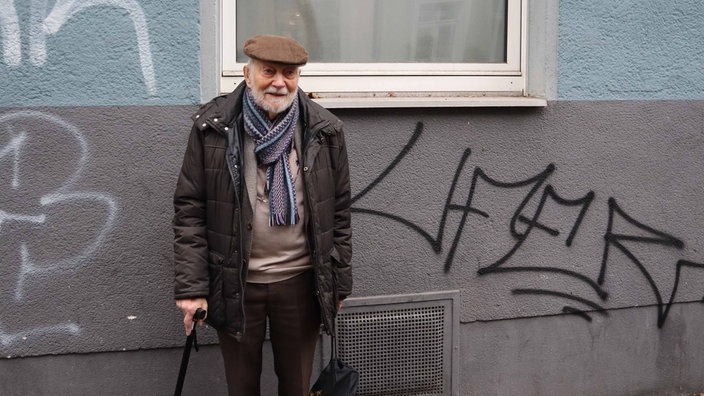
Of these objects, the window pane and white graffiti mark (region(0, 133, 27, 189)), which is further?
the window pane

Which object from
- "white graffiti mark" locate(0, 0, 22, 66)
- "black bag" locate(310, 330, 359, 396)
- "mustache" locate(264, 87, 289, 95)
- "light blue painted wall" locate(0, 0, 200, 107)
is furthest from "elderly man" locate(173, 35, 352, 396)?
"white graffiti mark" locate(0, 0, 22, 66)

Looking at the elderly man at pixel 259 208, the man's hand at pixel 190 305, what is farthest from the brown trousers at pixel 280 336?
the man's hand at pixel 190 305

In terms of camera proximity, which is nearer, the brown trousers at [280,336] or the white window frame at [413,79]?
the brown trousers at [280,336]

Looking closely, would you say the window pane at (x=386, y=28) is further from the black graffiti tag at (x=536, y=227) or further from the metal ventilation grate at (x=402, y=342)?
the metal ventilation grate at (x=402, y=342)

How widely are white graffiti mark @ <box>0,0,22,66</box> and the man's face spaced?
1.17 metres

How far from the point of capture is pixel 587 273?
15.7 feet

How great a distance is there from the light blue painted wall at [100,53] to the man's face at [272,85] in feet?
2.70

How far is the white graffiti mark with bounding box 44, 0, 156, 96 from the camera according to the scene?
12.9 feet

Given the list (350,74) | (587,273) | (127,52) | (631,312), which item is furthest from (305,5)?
(631,312)

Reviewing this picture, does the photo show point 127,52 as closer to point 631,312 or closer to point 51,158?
point 51,158

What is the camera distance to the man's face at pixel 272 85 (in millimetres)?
3354

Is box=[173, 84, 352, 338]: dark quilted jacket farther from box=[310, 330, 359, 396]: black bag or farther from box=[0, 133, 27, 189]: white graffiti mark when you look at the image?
box=[0, 133, 27, 189]: white graffiti mark

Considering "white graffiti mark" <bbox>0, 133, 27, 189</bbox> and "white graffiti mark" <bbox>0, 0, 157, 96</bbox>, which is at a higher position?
"white graffiti mark" <bbox>0, 0, 157, 96</bbox>

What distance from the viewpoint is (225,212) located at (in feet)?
11.1
